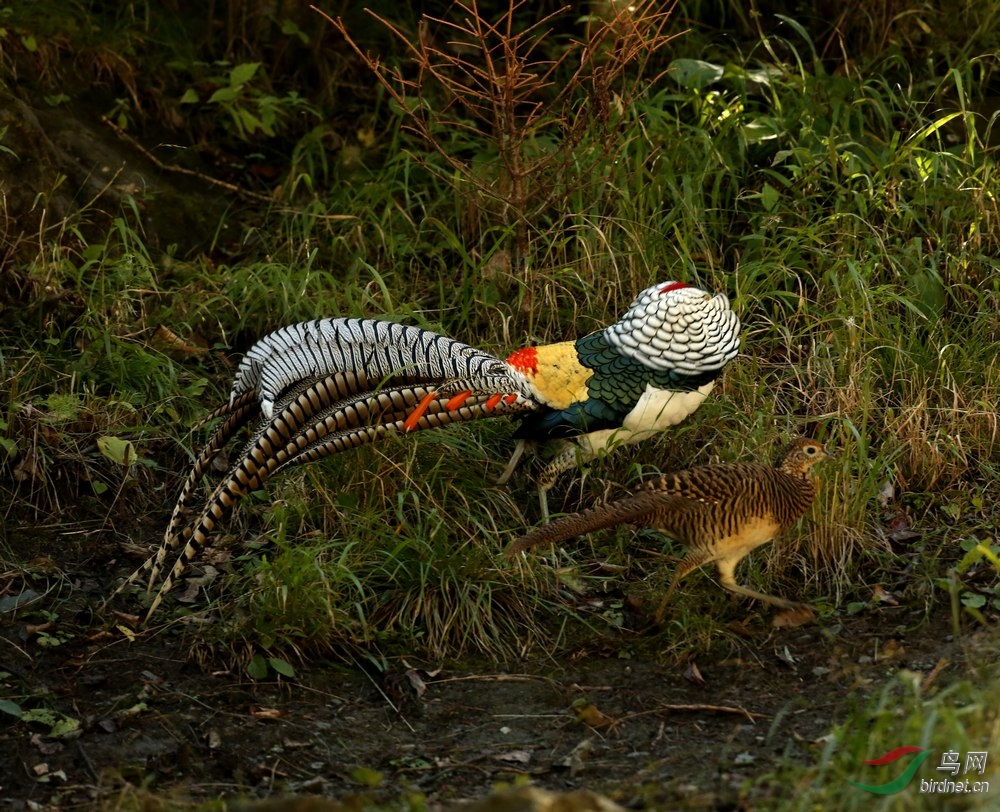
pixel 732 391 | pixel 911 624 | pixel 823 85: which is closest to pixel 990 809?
pixel 911 624

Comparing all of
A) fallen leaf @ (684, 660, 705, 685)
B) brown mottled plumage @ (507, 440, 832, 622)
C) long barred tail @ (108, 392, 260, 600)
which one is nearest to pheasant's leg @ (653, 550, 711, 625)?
brown mottled plumage @ (507, 440, 832, 622)

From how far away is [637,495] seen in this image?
171 inches

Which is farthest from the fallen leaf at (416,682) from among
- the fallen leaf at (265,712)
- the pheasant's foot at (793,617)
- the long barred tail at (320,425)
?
the pheasant's foot at (793,617)

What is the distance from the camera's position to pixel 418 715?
4246mm

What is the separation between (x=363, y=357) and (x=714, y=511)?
1.41m

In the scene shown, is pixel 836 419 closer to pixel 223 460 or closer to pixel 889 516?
pixel 889 516

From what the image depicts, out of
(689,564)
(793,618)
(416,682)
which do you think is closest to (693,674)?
(689,564)

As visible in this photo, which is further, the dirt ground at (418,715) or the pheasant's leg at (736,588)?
the pheasant's leg at (736,588)

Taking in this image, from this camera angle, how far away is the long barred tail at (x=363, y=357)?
193 inches

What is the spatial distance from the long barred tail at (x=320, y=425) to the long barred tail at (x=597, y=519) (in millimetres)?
736

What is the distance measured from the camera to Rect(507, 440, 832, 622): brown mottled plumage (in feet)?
14.1

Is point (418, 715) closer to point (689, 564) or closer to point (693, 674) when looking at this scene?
point (693, 674)

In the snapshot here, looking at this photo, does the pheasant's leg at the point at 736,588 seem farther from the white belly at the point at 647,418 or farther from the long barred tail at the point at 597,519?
the white belly at the point at 647,418

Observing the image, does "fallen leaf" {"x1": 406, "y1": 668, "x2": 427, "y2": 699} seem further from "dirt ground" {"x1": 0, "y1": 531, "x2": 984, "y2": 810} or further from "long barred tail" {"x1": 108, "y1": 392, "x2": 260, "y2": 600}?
"long barred tail" {"x1": 108, "y1": 392, "x2": 260, "y2": 600}
